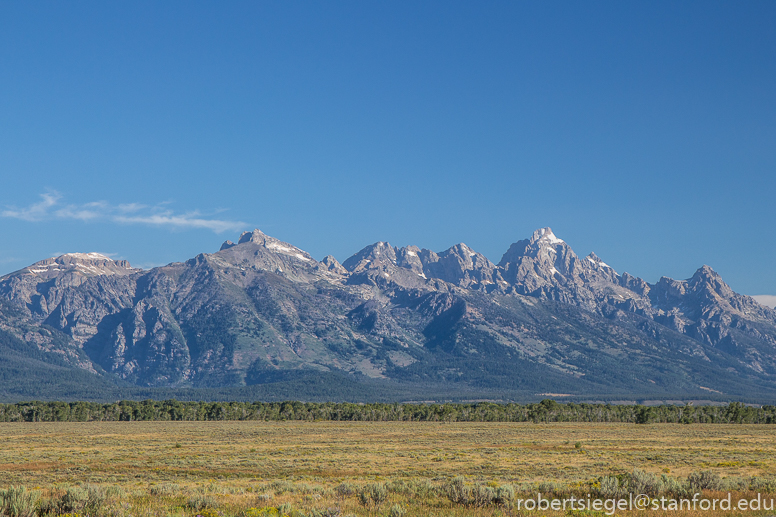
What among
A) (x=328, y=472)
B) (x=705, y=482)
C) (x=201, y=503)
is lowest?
(x=328, y=472)

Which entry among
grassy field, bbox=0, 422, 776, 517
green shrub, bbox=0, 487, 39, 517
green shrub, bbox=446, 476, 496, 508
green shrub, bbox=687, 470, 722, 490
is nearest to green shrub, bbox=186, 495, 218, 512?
grassy field, bbox=0, 422, 776, 517

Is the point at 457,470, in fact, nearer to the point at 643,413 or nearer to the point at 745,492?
the point at 745,492

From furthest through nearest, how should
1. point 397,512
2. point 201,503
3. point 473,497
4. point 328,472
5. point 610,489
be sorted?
point 328,472
point 610,489
point 473,497
point 201,503
point 397,512

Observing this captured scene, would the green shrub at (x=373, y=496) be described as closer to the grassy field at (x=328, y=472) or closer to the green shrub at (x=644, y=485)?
the grassy field at (x=328, y=472)

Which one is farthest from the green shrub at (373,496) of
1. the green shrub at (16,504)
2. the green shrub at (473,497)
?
the green shrub at (16,504)

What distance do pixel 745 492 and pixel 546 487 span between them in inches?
335

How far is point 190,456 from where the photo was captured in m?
66.4

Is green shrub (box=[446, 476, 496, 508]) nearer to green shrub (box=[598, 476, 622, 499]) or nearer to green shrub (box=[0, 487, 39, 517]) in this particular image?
green shrub (box=[598, 476, 622, 499])

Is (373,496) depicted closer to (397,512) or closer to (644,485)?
(397,512)

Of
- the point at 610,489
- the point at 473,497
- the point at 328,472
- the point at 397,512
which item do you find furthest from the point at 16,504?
the point at 328,472

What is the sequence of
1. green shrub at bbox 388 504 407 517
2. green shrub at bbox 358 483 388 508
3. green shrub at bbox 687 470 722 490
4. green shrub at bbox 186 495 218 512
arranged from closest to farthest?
green shrub at bbox 388 504 407 517, green shrub at bbox 186 495 218 512, green shrub at bbox 358 483 388 508, green shrub at bbox 687 470 722 490

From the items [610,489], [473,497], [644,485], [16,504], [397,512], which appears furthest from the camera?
[644,485]

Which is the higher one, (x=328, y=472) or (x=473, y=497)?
(x=473, y=497)

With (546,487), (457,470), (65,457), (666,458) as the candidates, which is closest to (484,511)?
(546,487)
